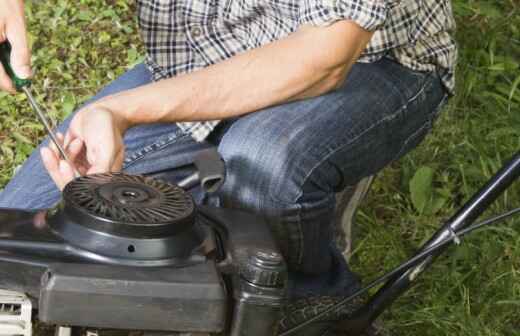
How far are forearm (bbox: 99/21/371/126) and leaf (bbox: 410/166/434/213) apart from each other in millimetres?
1121

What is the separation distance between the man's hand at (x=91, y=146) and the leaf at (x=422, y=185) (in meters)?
1.36

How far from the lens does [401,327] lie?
2316mm

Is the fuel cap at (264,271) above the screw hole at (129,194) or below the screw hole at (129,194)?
below

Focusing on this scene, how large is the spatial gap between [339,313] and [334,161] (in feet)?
1.21

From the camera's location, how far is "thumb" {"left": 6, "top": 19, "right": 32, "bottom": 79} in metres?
1.52

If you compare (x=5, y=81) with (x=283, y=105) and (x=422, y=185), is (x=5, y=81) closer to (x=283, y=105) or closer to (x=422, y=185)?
(x=283, y=105)

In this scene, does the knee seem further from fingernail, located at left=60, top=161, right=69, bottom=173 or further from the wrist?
fingernail, located at left=60, top=161, right=69, bottom=173

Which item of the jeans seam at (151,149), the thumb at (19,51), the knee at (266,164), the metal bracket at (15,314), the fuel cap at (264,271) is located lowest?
the jeans seam at (151,149)

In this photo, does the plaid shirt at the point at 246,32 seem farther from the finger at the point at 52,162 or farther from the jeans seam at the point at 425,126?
the finger at the point at 52,162

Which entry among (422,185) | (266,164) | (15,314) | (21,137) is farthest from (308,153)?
(21,137)

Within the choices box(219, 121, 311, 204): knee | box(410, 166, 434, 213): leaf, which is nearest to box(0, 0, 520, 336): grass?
box(410, 166, 434, 213): leaf

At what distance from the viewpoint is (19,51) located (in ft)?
4.99

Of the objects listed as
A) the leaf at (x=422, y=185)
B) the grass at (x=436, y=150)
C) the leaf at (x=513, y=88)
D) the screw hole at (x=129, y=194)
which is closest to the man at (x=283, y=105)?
the screw hole at (x=129, y=194)

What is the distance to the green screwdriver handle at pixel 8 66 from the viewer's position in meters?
1.53
